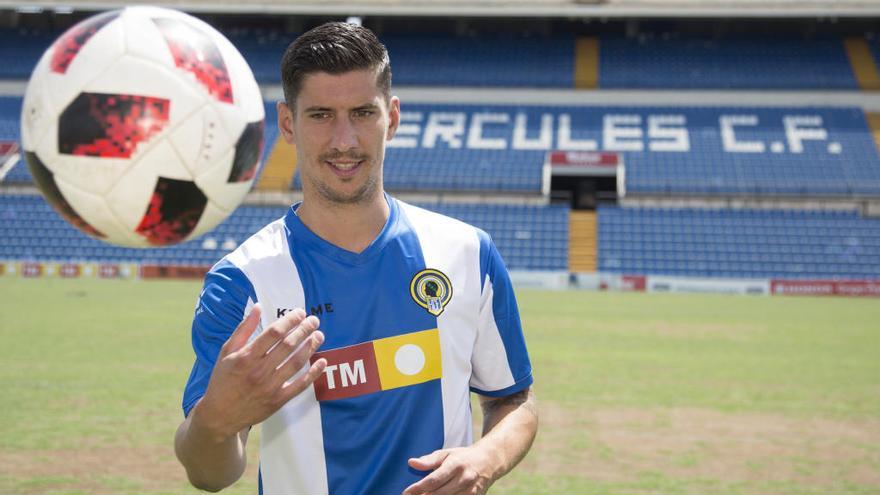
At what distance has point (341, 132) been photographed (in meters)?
2.06

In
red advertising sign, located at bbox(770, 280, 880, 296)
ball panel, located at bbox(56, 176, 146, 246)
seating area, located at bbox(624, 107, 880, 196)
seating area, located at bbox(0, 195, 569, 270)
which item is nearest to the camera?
ball panel, located at bbox(56, 176, 146, 246)

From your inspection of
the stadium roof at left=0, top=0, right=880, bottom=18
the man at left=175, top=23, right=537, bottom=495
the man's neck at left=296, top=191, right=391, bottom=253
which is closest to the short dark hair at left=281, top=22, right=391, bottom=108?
the man at left=175, top=23, right=537, bottom=495

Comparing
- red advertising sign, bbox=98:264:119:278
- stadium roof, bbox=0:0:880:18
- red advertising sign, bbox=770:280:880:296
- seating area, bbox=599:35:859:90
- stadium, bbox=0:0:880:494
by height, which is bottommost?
red advertising sign, bbox=770:280:880:296

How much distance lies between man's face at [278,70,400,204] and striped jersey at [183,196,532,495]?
15 centimetres

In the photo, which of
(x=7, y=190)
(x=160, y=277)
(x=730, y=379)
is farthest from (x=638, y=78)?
(x=730, y=379)

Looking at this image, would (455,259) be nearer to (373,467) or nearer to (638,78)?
(373,467)

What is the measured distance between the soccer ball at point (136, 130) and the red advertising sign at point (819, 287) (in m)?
23.9

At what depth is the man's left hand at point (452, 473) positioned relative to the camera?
188 centimetres

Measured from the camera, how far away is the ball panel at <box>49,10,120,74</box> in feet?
14.8

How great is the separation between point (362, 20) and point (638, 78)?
40.0 ft

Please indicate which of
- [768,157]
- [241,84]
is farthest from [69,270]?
[241,84]

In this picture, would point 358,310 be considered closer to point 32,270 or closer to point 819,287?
point 819,287

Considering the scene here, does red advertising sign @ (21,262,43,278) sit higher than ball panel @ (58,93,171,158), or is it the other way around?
ball panel @ (58,93,171,158)

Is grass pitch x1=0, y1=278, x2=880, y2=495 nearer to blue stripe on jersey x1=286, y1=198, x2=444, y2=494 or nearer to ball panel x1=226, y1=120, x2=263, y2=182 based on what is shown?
ball panel x1=226, y1=120, x2=263, y2=182
